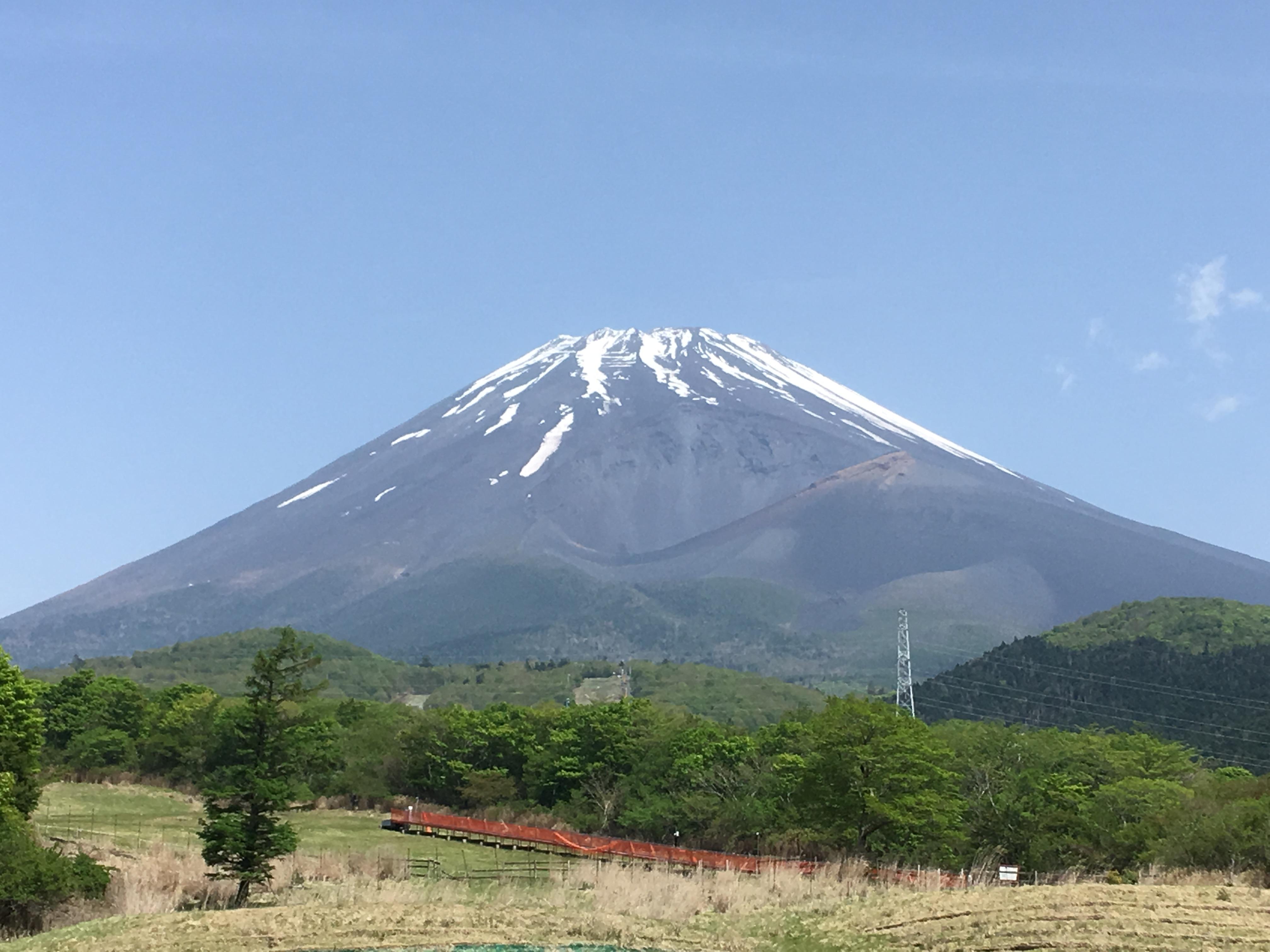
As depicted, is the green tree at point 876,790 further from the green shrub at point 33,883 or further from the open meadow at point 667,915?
the green shrub at point 33,883

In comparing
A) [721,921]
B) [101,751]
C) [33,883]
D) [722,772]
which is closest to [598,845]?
[722,772]

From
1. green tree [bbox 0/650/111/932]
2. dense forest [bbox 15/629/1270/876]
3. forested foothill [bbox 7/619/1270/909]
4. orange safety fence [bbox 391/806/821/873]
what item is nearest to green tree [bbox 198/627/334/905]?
forested foothill [bbox 7/619/1270/909]

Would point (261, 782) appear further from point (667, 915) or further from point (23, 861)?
point (667, 915)

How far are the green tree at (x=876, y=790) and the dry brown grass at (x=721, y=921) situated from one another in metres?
17.9

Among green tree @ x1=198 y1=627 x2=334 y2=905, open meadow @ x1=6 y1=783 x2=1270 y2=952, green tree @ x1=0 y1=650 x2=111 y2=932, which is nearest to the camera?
open meadow @ x1=6 y1=783 x2=1270 y2=952

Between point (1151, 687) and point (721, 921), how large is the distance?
149 m

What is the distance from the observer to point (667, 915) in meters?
32.7

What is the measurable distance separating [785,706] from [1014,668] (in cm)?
3304

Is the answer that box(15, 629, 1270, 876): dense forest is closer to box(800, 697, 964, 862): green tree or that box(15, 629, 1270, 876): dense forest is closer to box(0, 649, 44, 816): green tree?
box(800, 697, 964, 862): green tree

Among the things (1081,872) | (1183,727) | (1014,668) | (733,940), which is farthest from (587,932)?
(1014,668)

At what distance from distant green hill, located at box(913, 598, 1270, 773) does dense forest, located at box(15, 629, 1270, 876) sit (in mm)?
47252

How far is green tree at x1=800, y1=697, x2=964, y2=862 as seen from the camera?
53.5 m

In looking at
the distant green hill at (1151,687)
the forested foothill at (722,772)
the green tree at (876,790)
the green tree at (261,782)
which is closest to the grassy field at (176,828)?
the forested foothill at (722,772)

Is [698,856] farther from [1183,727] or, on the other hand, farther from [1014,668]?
[1014,668]
